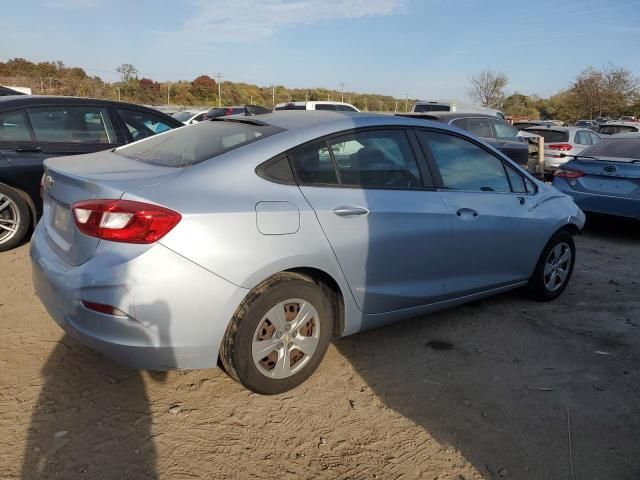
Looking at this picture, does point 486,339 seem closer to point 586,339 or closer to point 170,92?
point 586,339

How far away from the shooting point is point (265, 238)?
2.57 metres

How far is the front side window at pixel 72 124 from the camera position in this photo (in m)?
5.24

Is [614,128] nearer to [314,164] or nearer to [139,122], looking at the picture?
[139,122]

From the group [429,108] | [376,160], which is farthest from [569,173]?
[429,108]

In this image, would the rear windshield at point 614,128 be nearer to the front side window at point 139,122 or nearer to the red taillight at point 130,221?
the front side window at point 139,122

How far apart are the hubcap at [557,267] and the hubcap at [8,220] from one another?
16.4 feet

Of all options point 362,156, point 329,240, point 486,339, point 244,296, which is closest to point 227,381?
point 244,296

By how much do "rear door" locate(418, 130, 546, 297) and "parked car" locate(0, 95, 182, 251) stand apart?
3789 mm

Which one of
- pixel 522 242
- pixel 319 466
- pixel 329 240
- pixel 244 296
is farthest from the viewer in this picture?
pixel 522 242

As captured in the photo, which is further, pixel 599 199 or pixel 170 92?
pixel 170 92

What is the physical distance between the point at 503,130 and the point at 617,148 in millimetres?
3893

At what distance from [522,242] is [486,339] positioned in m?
0.86

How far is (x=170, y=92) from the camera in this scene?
45219 millimetres

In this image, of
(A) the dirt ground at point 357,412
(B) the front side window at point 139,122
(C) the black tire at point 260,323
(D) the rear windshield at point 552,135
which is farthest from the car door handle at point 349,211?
(D) the rear windshield at point 552,135
